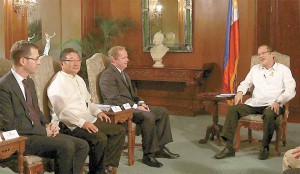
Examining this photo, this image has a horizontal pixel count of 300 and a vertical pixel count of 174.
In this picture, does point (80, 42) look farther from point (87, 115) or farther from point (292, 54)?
point (87, 115)

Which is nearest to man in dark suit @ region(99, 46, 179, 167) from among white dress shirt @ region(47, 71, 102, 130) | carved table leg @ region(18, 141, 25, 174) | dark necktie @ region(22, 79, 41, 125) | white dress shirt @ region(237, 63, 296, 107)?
white dress shirt @ region(47, 71, 102, 130)

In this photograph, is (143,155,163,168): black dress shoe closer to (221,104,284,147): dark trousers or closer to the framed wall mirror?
(221,104,284,147): dark trousers

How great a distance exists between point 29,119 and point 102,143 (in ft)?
2.31

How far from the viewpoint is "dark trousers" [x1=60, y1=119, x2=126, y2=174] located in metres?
3.84

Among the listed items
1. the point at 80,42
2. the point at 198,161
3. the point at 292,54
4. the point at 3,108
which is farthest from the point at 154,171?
the point at 80,42

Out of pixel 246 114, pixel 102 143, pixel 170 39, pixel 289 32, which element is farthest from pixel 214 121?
pixel 170 39

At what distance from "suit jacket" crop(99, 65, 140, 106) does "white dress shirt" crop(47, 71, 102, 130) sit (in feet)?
1.80

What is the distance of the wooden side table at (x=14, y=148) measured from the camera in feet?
9.96

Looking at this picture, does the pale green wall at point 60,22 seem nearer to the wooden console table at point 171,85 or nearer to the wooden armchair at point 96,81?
the wooden console table at point 171,85

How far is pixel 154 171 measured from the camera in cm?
438

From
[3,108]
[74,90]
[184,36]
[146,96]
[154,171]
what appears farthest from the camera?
[146,96]

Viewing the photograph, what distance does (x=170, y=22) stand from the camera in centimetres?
793

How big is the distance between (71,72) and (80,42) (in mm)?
4166

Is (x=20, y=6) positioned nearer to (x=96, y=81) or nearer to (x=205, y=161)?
(x=96, y=81)
